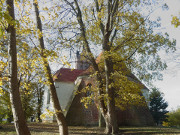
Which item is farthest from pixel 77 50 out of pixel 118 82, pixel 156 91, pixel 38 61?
pixel 156 91

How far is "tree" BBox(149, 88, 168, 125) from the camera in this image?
30036 mm

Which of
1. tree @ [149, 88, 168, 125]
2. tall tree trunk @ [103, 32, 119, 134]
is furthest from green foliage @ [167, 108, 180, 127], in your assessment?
tall tree trunk @ [103, 32, 119, 134]

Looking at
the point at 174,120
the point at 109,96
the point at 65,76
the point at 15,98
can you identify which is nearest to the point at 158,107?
the point at 174,120

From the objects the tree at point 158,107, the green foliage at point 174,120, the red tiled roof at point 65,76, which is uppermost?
the red tiled roof at point 65,76

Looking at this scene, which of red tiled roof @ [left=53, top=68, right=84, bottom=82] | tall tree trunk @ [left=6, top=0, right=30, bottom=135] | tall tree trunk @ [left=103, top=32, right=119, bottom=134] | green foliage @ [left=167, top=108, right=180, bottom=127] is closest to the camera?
tall tree trunk @ [left=6, top=0, right=30, bottom=135]

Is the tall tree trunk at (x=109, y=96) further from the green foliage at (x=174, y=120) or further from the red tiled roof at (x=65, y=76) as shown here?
the green foliage at (x=174, y=120)

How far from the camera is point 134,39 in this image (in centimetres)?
1108

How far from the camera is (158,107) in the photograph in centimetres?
3042

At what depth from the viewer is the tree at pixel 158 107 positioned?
30036 mm

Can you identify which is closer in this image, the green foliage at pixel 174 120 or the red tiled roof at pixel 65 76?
the red tiled roof at pixel 65 76

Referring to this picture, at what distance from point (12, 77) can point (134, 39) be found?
7.88m

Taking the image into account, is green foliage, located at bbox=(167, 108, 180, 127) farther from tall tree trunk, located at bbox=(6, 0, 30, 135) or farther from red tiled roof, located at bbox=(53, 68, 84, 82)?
tall tree trunk, located at bbox=(6, 0, 30, 135)

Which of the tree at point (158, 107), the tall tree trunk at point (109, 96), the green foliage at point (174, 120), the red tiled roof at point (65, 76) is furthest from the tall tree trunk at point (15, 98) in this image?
A: the green foliage at point (174, 120)

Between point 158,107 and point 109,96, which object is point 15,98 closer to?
point 109,96
